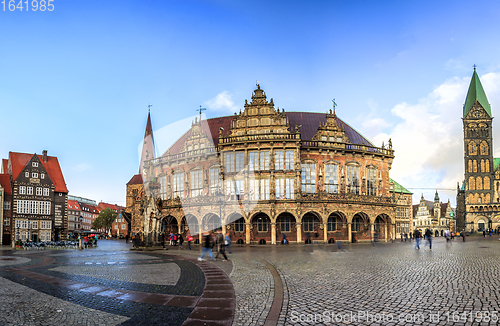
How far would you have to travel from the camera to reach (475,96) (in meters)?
102

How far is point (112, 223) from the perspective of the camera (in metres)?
123

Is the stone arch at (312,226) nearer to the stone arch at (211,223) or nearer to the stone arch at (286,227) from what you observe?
the stone arch at (286,227)

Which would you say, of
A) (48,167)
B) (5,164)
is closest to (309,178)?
(48,167)

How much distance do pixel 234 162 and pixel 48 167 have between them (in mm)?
42525

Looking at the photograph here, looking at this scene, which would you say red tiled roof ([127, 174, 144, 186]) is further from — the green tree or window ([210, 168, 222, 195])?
window ([210, 168, 222, 195])

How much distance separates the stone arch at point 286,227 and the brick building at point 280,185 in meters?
0.12

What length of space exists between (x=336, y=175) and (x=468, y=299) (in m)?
39.1

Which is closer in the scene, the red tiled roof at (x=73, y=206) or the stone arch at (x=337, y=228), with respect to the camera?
the stone arch at (x=337, y=228)

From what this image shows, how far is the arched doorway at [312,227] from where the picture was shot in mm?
46219

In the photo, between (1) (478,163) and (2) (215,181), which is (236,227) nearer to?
(2) (215,181)

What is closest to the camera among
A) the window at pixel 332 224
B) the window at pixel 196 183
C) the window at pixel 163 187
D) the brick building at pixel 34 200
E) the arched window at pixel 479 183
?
the window at pixel 332 224

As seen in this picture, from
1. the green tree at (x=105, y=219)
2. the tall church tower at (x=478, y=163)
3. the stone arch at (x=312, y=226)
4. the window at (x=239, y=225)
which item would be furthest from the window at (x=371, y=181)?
the green tree at (x=105, y=219)

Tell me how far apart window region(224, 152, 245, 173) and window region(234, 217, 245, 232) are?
20.1ft

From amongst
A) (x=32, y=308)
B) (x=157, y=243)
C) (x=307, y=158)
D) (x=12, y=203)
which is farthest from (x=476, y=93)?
(x=32, y=308)
